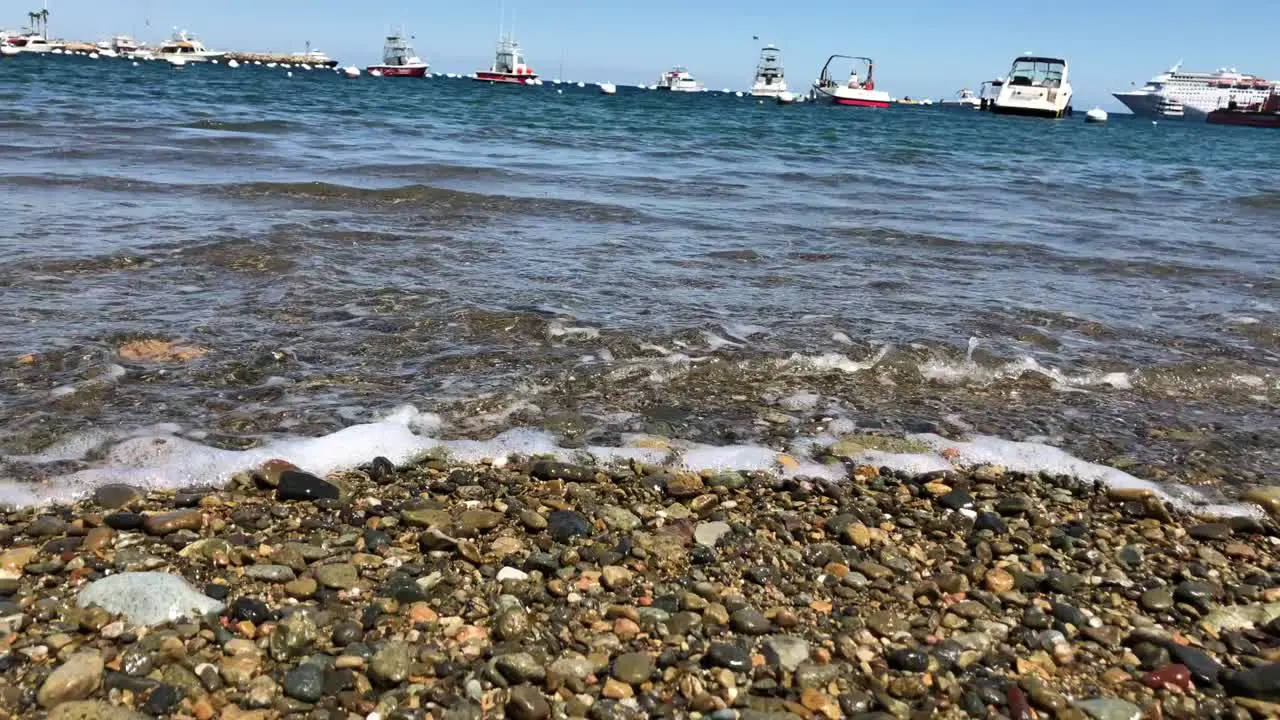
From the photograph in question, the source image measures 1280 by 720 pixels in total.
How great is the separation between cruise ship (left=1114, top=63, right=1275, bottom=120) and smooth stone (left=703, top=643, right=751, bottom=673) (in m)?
140

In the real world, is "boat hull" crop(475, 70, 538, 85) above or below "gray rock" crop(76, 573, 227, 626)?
above

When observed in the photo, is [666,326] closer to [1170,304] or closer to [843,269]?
[843,269]

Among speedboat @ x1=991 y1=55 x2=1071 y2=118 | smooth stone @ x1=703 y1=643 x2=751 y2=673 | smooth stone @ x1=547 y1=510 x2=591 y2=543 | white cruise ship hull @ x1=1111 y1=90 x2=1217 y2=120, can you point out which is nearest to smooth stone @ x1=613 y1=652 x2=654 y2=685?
smooth stone @ x1=703 y1=643 x2=751 y2=673

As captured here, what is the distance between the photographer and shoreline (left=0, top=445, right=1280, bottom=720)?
2.39 m

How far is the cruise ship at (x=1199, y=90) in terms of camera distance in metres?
117

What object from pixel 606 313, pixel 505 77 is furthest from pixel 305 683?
pixel 505 77

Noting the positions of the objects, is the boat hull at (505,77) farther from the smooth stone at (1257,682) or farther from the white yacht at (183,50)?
the smooth stone at (1257,682)

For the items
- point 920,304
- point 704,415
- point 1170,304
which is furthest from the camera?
point 1170,304

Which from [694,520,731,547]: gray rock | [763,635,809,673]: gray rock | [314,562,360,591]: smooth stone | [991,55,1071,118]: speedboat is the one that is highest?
[991,55,1071,118]: speedboat

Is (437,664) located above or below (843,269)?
below

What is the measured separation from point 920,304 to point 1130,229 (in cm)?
707

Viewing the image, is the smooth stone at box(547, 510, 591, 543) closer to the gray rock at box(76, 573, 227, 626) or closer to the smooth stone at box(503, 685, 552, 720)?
the smooth stone at box(503, 685, 552, 720)

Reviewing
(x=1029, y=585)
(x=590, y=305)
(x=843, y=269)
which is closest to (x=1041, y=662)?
(x=1029, y=585)

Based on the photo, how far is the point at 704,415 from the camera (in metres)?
4.63
